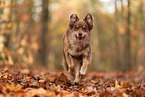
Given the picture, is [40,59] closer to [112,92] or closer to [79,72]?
[79,72]

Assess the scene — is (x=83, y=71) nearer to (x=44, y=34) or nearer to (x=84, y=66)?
(x=84, y=66)

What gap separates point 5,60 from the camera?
1050 cm

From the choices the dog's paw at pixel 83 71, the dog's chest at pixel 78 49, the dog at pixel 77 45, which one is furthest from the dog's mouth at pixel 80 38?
the dog's paw at pixel 83 71

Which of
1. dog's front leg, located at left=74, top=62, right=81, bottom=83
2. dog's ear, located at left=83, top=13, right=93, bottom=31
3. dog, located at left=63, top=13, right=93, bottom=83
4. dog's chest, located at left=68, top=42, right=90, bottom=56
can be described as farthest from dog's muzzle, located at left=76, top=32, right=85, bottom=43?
dog's front leg, located at left=74, top=62, right=81, bottom=83

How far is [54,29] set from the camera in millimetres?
30297

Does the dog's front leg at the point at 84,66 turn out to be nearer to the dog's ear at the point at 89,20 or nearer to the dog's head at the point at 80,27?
the dog's head at the point at 80,27

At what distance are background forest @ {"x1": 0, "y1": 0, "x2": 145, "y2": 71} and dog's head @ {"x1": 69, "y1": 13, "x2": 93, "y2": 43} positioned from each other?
3691 millimetres

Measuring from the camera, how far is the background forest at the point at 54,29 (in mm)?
11297

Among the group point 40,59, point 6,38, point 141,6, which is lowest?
point 40,59

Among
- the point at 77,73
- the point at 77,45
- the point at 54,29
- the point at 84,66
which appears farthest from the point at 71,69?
the point at 54,29

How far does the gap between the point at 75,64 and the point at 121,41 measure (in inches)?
358

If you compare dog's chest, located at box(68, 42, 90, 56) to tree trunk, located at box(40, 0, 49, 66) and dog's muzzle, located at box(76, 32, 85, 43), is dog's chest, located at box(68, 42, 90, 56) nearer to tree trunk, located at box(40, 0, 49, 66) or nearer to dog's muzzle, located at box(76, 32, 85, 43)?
dog's muzzle, located at box(76, 32, 85, 43)

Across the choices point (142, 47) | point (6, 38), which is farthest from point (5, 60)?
point (142, 47)

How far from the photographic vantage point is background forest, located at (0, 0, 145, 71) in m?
11.3
